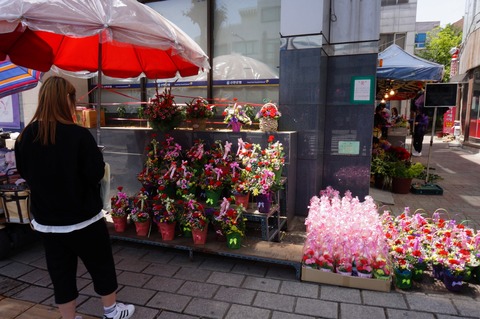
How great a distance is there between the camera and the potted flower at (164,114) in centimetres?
514

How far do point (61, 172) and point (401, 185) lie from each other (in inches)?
283

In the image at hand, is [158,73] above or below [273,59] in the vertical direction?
below

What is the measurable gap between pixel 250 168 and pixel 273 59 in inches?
103

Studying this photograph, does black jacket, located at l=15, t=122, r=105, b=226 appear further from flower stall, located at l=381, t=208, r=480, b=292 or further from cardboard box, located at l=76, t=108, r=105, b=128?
cardboard box, located at l=76, t=108, r=105, b=128

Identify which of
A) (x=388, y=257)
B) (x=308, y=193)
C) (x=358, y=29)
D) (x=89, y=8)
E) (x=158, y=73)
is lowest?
(x=388, y=257)

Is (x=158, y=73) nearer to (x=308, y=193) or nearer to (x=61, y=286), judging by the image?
(x=308, y=193)

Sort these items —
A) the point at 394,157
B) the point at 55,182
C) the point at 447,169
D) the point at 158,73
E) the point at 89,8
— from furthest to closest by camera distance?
the point at 447,169, the point at 394,157, the point at 158,73, the point at 89,8, the point at 55,182

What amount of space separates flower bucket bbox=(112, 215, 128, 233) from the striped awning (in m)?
2.65

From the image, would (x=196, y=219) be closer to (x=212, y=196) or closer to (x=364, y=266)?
(x=212, y=196)

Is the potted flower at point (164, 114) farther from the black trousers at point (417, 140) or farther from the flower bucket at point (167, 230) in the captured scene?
the black trousers at point (417, 140)

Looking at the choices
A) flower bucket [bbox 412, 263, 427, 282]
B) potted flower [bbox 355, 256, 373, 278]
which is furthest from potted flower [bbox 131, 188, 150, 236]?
flower bucket [bbox 412, 263, 427, 282]

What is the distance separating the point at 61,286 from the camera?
272 cm

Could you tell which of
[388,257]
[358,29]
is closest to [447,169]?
[358,29]

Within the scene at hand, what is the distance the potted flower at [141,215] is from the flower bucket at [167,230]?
0.24 m
